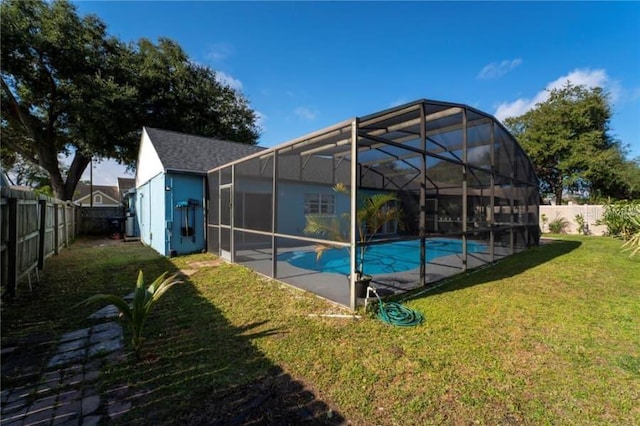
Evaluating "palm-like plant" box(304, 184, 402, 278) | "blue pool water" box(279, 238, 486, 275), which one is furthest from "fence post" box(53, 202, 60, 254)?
"palm-like plant" box(304, 184, 402, 278)

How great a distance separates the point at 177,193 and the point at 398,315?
7596 millimetres

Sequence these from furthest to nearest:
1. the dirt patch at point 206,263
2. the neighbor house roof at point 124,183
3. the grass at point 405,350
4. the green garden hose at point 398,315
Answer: the neighbor house roof at point 124,183, the dirt patch at point 206,263, the green garden hose at point 398,315, the grass at point 405,350

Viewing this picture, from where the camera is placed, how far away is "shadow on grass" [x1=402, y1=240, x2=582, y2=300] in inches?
203

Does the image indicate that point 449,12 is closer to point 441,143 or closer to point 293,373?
point 441,143

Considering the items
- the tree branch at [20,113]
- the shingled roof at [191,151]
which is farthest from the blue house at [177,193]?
the tree branch at [20,113]

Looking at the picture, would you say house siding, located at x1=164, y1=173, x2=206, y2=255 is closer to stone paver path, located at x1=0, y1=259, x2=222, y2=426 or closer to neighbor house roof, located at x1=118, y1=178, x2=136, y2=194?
stone paver path, located at x1=0, y1=259, x2=222, y2=426

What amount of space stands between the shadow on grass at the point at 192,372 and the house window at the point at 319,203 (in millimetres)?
6937

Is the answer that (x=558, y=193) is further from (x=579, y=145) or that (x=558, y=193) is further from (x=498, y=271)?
(x=498, y=271)

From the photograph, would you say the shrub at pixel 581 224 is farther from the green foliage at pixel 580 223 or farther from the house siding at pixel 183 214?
the house siding at pixel 183 214

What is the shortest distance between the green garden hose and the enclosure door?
4.76 m

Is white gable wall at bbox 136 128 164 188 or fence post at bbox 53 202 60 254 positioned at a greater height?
white gable wall at bbox 136 128 164 188

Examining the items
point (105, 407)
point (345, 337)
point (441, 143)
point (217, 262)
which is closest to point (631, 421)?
point (345, 337)

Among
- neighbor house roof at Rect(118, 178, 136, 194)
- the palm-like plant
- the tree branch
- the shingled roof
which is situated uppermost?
the tree branch

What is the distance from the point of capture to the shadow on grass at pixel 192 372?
81.2 inches
